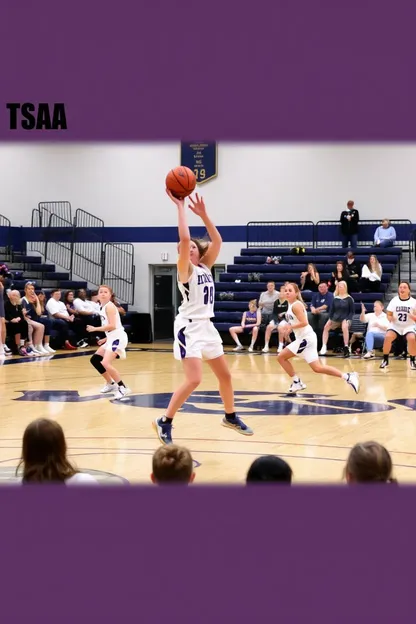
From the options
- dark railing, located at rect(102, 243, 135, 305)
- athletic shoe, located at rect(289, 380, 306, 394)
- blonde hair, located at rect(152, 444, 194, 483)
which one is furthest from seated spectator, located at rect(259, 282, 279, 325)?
blonde hair, located at rect(152, 444, 194, 483)

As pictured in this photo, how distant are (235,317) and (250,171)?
15.2 ft

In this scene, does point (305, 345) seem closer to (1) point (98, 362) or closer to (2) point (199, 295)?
(1) point (98, 362)

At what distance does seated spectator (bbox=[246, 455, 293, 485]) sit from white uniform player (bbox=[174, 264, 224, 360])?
10.6 feet

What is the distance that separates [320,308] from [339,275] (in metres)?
1.03

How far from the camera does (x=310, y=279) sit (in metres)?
18.2

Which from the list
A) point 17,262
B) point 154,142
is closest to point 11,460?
point 154,142

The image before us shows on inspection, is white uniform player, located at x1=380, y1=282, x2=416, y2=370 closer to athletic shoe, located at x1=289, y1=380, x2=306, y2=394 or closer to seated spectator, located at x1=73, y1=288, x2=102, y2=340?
athletic shoe, located at x1=289, y1=380, x2=306, y2=394

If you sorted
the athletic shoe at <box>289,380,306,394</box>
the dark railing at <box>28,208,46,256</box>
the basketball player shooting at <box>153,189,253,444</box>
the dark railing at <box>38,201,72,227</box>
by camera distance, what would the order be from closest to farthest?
the basketball player shooting at <box>153,189,253,444</box>
the athletic shoe at <box>289,380,306,394</box>
the dark railing at <box>28,208,46,256</box>
the dark railing at <box>38,201,72,227</box>

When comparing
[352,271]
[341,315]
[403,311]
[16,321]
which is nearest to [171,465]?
[403,311]

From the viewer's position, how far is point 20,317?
51.8ft

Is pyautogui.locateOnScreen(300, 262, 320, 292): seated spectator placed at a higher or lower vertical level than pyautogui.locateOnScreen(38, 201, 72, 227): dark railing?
lower

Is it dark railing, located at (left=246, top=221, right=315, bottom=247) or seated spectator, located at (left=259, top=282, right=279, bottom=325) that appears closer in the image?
seated spectator, located at (left=259, top=282, right=279, bottom=325)

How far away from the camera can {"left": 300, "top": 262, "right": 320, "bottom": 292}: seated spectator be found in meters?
18.1

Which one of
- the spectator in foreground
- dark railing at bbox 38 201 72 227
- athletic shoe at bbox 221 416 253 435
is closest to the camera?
athletic shoe at bbox 221 416 253 435
